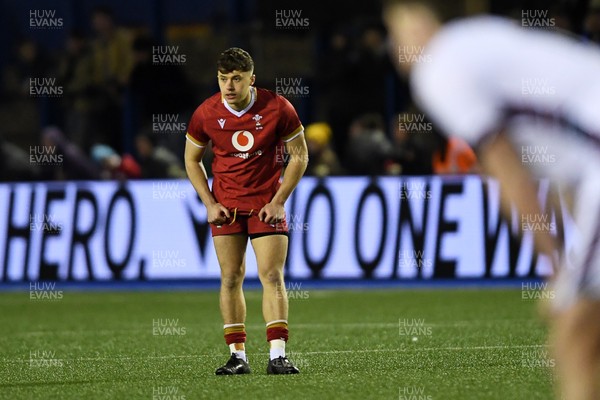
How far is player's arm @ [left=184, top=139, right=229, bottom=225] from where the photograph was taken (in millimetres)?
9211

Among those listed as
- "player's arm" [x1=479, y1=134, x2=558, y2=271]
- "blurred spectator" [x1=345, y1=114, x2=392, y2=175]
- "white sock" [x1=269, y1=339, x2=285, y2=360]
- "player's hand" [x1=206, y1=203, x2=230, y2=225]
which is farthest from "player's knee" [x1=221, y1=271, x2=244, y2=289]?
"blurred spectator" [x1=345, y1=114, x2=392, y2=175]

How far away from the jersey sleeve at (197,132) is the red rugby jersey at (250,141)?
1.3 inches

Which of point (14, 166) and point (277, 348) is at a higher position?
point (14, 166)

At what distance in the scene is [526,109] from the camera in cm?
423

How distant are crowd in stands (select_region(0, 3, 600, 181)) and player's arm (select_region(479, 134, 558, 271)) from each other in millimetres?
12933

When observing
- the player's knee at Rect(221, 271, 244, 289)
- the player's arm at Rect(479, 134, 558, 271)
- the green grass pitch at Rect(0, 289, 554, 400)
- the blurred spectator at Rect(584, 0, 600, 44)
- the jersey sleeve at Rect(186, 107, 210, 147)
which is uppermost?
the blurred spectator at Rect(584, 0, 600, 44)

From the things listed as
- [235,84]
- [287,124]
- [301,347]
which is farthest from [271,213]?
[301,347]

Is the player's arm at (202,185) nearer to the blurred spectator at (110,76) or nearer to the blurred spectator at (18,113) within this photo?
the blurred spectator at (110,76)

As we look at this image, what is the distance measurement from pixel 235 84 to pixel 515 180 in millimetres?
5079

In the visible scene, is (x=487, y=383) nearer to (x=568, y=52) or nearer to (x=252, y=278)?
(x=568, y=52)

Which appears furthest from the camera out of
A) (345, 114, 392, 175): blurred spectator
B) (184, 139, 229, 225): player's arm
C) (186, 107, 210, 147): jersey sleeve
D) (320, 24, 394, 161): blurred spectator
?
(320, 24, 394, 161): blurred spectator

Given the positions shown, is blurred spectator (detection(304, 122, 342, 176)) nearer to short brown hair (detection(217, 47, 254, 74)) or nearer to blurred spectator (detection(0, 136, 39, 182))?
blurred spectator (detection(0, 136, 39, 182))

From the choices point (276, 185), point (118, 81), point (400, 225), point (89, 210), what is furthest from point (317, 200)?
point (276, 185)

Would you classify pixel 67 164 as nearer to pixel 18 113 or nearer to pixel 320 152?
pixel 18 113
